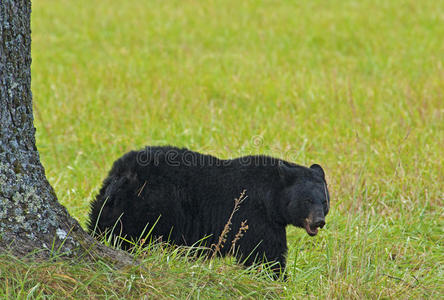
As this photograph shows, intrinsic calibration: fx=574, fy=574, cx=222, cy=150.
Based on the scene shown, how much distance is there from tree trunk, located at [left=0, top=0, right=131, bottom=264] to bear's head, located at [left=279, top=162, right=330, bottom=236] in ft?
5.00

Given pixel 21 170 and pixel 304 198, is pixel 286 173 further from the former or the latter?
pixel 21 170

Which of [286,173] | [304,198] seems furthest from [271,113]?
[304,198]

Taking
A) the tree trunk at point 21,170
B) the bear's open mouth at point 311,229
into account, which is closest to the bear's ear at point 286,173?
the bear's open mouth at point 311,229

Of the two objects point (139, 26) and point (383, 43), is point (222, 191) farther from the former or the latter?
point (139, 26)

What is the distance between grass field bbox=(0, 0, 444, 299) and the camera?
3676 mm

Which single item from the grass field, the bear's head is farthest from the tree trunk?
the bear's head

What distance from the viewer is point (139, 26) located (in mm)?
13219

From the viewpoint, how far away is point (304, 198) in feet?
13.8

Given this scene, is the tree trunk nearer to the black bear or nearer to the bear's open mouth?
the black bear

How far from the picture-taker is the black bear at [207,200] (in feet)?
13.9

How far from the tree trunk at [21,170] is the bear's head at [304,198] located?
153cm

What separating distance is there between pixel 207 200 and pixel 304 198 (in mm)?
746

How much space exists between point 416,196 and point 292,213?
→ 1872 millimetres

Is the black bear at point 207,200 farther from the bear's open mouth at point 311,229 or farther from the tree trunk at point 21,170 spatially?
the tree trunk at point 21,170
